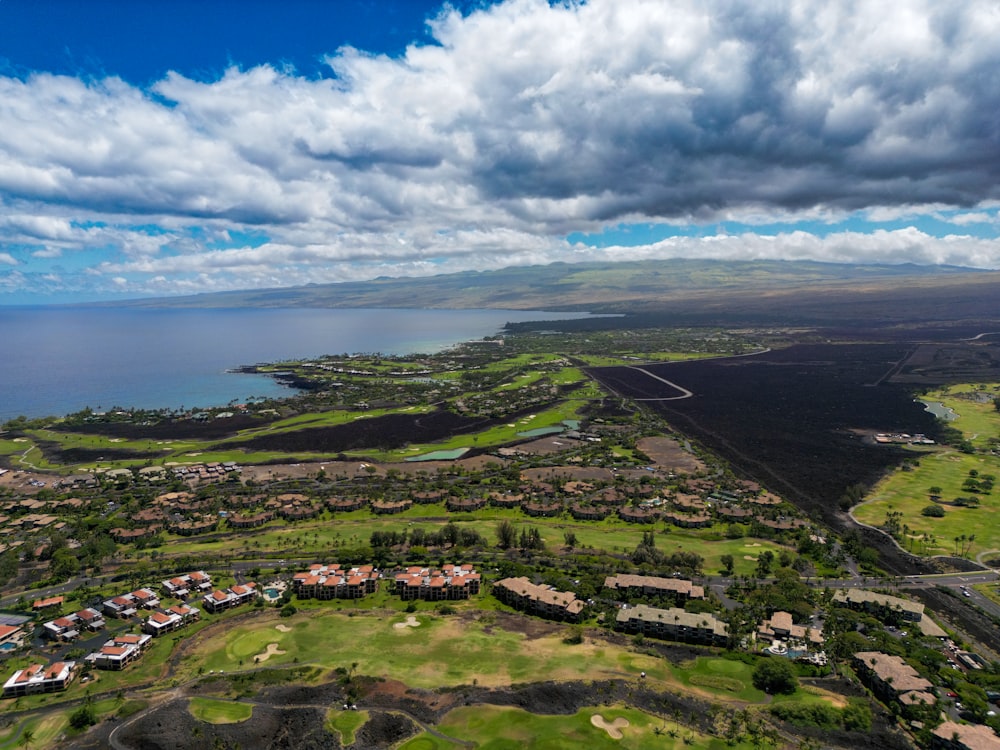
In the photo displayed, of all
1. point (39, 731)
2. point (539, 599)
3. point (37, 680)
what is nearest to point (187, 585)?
point (37, 680)

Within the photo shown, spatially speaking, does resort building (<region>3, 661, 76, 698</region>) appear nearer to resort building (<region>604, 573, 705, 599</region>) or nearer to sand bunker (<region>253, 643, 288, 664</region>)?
sand bunker (<region>253, 643, 288, 664</region>)

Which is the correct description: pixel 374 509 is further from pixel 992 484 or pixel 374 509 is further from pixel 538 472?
pixel 992 484

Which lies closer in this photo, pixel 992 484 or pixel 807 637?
pixel 807 637

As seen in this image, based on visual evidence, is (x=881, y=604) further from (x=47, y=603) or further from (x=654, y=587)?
(x=47, y=603)

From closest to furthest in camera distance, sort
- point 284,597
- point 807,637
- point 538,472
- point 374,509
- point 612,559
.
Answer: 1. point 807,637
2. point 284,597
3. point 612,559
4. point 374,509
5. point 538,472

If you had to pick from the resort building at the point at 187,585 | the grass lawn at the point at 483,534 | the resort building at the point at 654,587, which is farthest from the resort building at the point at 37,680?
the resort building at the point at 654,587

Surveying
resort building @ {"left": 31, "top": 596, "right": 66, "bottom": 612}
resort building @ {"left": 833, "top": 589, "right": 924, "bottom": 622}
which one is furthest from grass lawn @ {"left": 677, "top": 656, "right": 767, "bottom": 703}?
resort building @ {"left": 31, "top": 596, "right": 66, "bottom": 612}

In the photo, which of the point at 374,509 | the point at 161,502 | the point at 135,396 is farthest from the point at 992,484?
the point at 135,396
